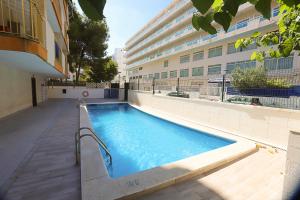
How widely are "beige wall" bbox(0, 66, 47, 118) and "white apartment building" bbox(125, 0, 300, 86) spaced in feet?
40.3

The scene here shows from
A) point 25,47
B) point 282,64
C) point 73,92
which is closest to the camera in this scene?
point 25,47

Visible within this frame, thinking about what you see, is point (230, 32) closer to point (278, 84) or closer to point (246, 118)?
point (278, 84)

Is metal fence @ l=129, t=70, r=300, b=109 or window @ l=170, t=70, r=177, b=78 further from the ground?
window @ l=170, t=70, r=177, b=78

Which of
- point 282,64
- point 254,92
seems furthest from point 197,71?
point 254,92

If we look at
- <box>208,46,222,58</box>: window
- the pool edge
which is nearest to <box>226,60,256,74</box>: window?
<box>208,46,222,58</box>: window

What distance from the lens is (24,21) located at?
15.1ft

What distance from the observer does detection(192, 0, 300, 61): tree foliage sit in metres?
0.83

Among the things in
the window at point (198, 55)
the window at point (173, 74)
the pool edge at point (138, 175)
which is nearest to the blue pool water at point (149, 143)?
the pool edge at point (138, 175)

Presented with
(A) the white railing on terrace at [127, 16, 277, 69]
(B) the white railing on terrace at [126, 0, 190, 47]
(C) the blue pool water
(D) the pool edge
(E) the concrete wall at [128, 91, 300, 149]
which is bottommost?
(C) the blue pool water

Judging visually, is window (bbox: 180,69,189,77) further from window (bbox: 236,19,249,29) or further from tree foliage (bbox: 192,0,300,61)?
tree foliage (bbox: 192,0,300,61)

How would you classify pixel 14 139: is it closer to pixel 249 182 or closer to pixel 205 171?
pixel 205 171

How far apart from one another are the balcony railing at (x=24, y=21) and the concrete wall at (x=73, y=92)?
50.8 feet

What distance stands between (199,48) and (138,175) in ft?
82.5

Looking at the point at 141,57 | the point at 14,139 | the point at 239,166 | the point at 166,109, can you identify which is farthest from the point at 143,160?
the point at 141,57
